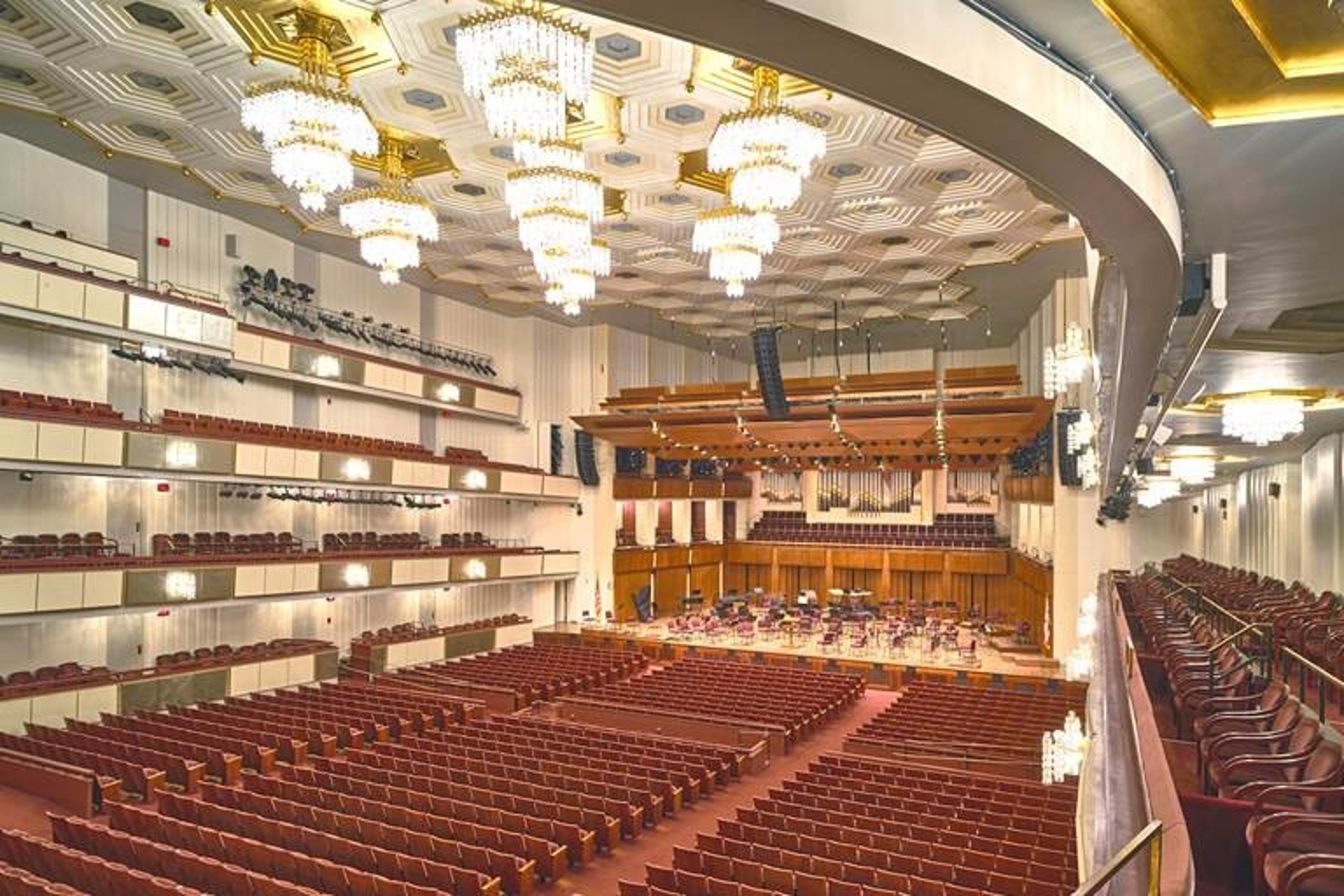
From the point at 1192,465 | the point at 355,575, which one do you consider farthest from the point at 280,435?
the point at 1192,465

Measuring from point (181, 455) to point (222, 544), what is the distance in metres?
2.27

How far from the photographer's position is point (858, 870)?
293 inches

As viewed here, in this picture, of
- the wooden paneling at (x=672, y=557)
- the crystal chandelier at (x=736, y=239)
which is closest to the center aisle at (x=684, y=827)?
the crystal chandelier at (x=736, y=239)

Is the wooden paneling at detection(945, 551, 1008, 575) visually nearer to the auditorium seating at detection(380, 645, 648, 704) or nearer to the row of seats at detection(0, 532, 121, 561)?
the auditorium seating at detection(380, 645, 648, 704)

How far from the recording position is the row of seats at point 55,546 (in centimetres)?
1341

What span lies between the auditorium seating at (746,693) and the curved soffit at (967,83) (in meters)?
12.7

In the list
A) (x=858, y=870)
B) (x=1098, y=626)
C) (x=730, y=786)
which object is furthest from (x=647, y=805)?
(x=1098, y=626)

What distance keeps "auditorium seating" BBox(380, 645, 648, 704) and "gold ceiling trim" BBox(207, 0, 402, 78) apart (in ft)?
38.0

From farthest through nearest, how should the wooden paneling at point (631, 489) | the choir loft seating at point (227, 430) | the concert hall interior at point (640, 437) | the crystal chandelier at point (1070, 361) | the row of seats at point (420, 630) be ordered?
the wooden paneling at point (631, 489), the row of seats at point (420, 630), the choir loft seating at point (227, 430), the crystal chandelier at point (1070, 361), the concert hall interior at point (640, 437)

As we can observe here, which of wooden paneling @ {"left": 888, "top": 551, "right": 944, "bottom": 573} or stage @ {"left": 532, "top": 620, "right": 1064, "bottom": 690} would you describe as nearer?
stage @ {"left": 532, "top": 620, "right": 1064, "bottom": 690}

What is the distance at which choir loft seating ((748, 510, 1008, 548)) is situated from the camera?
2988 centimetres

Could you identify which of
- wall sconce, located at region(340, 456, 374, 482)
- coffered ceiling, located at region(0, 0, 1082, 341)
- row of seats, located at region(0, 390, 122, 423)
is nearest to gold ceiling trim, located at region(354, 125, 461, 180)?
coffered ceiling, located at region(0, 0, 1082, 341)

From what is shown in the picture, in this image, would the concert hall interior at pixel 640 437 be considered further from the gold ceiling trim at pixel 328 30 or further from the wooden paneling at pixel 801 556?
the wooden paneling at pixel 801 556

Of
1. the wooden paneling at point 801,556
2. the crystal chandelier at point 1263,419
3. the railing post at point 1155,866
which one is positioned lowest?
the wooden paneling at point 801,556
